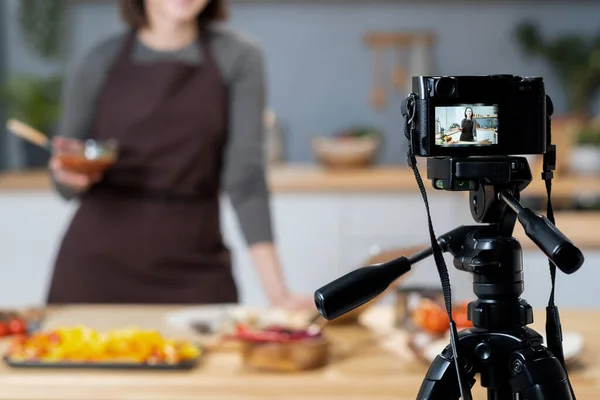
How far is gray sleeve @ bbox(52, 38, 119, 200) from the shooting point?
85.7 inches

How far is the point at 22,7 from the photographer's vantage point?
4.00 m

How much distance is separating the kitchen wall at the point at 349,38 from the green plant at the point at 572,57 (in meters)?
0.06

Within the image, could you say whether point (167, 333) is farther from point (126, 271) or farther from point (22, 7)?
point (22, 7)

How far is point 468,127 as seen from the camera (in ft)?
2.15

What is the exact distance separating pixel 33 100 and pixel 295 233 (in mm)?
1311

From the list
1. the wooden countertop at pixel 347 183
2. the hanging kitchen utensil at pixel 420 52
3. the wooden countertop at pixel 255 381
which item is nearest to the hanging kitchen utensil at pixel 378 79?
the hanging kitchen utensil at pixel 420 52

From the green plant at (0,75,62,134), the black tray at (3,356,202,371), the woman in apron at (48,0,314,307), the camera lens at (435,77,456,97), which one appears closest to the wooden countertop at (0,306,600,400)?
the black tray at (3,356,202,371)

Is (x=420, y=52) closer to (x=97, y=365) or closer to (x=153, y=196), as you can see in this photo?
(x=153, y=196)

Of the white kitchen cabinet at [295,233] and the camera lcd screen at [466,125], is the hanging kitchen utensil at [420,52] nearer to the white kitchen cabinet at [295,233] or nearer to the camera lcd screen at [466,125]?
the white kitchen cabinet at [295,233]

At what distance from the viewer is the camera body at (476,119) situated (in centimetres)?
65

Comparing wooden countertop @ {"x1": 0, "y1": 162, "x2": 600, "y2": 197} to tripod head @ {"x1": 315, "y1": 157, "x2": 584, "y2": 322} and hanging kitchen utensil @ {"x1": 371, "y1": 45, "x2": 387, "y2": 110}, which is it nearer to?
hanging kitchen utensil @ {"x1": 371, "y1": 45, "x2": 387, "y2": 110}

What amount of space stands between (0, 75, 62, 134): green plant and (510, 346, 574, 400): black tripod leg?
3516 millimetres

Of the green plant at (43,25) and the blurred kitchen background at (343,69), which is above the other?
the green plant at (43,25)

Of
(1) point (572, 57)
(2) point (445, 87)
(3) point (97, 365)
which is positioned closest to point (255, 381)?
(3) point (97, 365)
